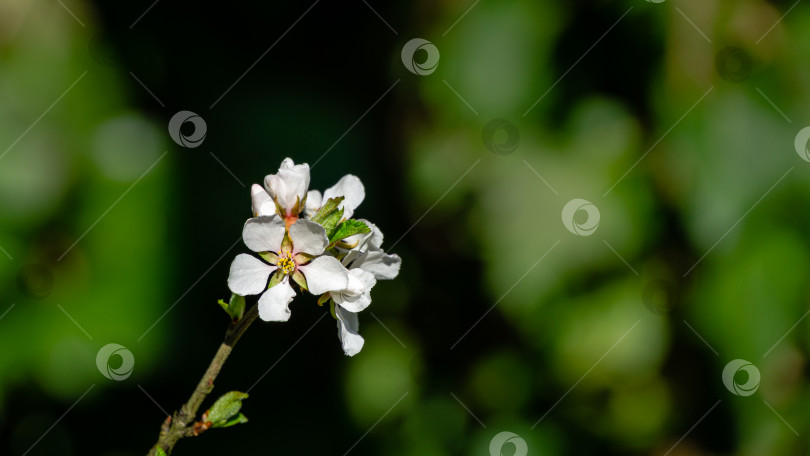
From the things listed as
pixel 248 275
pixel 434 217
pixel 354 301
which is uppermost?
pixel 248 275

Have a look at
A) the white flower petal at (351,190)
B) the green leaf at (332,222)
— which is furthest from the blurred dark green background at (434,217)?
the green leaf at (332,222)

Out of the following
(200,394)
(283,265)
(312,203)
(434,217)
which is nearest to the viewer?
(200,394)

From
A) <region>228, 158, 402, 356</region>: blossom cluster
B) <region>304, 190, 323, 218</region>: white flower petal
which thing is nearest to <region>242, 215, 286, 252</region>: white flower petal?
<region>228, 158, 402, 356</region>: blossom cluster

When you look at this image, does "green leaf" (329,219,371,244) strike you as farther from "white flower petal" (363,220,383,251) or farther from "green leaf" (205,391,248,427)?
"green leaf" (205,391,248,427)

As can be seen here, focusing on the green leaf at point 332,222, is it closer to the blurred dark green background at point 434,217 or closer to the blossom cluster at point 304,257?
the blossom cluster at point 304,257

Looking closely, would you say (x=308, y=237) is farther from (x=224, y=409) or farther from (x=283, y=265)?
(x=224, y=409)

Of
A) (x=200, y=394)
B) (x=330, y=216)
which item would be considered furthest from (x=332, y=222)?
(x=200, y=394)

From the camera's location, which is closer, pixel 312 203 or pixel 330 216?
pixel 330 216
